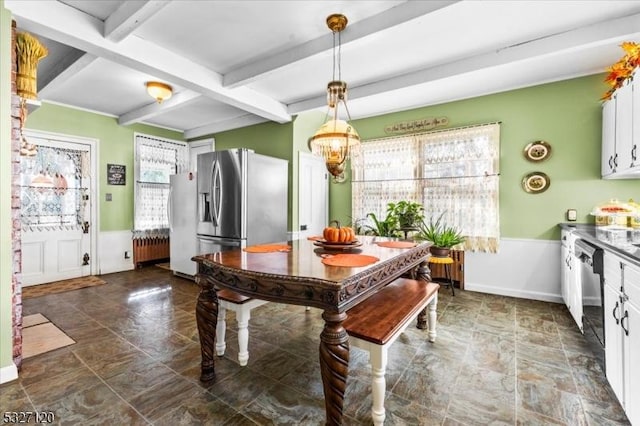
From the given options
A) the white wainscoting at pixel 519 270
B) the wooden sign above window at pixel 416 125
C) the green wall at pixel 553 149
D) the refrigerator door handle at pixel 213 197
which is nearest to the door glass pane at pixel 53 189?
the refrigerator door handle at pixel 213 197

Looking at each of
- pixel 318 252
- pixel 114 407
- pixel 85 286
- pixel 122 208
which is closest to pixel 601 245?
pixel 318 252

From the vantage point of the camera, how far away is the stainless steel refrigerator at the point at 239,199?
3.71 metres

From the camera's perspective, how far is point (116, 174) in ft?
15.9

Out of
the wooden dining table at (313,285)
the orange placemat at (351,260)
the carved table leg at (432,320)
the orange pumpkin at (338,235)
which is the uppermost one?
the orange pumpkin at (338,235)

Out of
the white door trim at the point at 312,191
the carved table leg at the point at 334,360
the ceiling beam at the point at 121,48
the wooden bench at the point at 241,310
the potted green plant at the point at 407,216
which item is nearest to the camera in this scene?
the carved table leg at the point at 334,360

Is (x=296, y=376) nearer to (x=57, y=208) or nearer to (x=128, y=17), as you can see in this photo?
(x=128, y=17)

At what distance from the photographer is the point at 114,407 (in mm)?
1612

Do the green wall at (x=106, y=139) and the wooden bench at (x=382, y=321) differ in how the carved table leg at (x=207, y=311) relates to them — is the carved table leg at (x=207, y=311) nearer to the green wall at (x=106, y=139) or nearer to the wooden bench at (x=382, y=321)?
the wooden bench at (x=382, y=321)

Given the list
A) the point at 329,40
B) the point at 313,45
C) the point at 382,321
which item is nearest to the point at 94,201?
the point at 313,45

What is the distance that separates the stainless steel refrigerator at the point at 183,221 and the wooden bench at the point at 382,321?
123 inches

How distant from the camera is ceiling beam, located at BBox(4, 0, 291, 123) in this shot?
2070 mm

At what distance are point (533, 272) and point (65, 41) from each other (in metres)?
5.19

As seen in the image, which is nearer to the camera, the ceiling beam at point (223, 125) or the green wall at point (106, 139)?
the green wall at point (106, 139)

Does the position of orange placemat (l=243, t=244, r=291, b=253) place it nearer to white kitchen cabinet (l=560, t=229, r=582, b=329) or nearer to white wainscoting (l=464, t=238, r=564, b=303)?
white kitchen cabinet (l=560, t=229, r=582, b=329)
